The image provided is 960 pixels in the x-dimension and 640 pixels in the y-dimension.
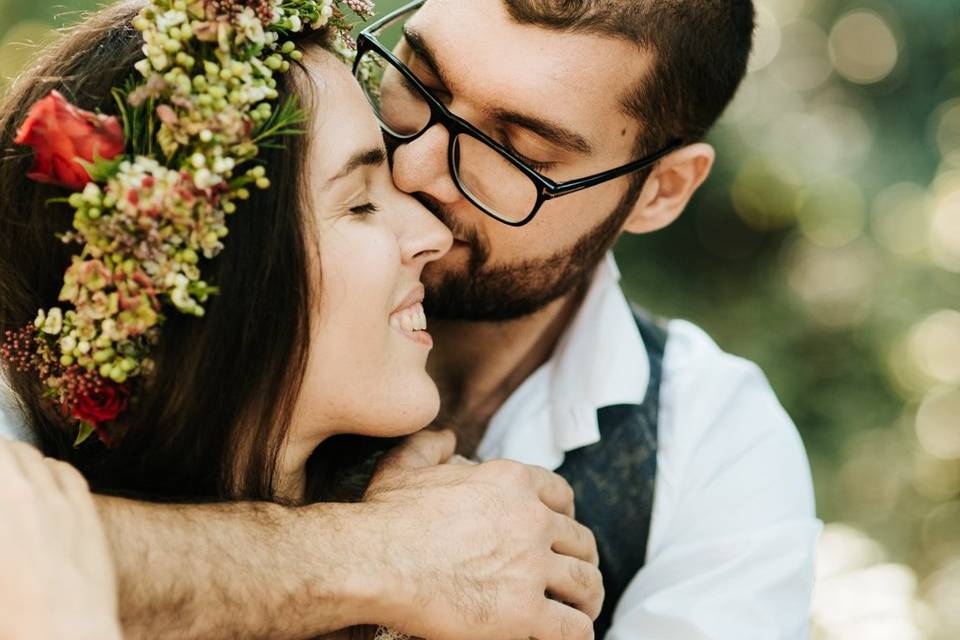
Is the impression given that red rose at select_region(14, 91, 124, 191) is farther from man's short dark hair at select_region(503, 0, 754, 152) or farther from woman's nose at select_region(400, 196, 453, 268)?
man's short dark hair at select_region(503, 0, 754, 152)

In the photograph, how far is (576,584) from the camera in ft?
7.17

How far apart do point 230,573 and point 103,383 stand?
17.1 inches

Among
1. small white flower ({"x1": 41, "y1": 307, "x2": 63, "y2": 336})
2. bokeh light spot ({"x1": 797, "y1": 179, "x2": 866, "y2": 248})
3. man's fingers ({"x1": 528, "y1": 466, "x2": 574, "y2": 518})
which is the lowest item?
bokeh light spot ({"x1": 797, "y1": 179, "x2": 866, "y2": 248})

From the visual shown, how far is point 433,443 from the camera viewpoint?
94.1 inches

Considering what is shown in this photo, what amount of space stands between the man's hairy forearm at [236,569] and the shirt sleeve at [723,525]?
3.06 feet

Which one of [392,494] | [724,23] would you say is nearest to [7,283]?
[392,494]

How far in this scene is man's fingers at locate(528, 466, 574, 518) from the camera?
2.28m

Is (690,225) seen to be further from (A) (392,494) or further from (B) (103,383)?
(B) (103,383)

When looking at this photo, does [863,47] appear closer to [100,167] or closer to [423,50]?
[423,50]

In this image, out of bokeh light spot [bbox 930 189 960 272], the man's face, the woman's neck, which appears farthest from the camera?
bokeh light spot [bbox 930 189 960 272]

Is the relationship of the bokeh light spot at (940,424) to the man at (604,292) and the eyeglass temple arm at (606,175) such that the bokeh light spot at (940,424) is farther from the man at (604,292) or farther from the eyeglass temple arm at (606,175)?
the eyeglass temple arm at (606,175)

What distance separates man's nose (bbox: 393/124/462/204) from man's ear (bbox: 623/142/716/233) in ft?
2.42

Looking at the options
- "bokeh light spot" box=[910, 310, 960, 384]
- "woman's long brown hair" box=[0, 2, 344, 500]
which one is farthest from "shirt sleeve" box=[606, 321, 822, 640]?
"bokeh light spot" box=[910, 310, 960, 384]

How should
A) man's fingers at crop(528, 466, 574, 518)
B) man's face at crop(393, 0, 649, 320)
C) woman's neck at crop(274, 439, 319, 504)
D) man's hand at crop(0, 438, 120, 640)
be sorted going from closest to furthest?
man's hand at crop(0, 438, 120, 640) → woman's neck at crop(274, 439, 319, 504) → man's fingers at crop(528, 466, 574, 518) → man's face at crop(393, 0, 649, 320)
